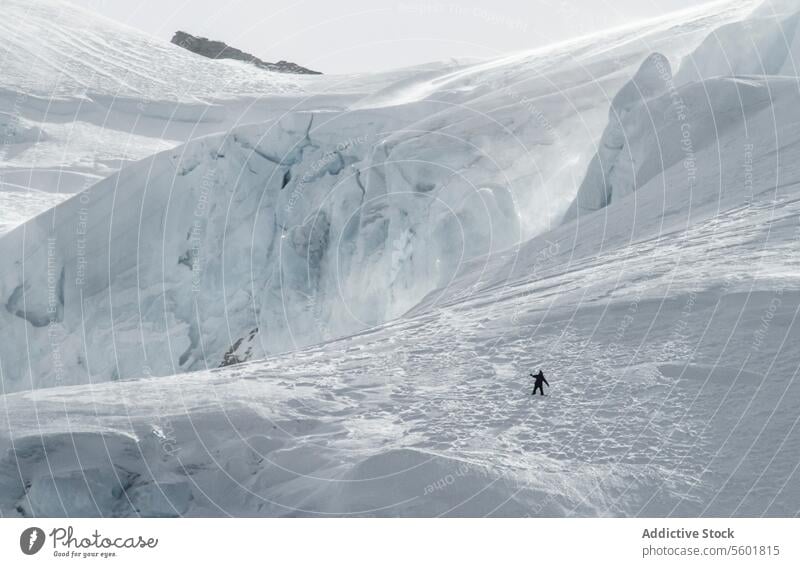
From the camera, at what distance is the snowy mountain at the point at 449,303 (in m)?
10.2

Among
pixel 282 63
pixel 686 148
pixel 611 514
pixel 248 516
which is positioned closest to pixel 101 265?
pixel 686 148

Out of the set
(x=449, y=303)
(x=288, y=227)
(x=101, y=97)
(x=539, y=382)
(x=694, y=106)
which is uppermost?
(x=101, y=97)

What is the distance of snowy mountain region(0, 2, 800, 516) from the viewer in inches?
400

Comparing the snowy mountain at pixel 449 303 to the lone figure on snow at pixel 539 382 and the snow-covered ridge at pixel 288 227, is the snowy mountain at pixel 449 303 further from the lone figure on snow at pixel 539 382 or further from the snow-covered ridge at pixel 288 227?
the lone figure on snow at pixel 539 382

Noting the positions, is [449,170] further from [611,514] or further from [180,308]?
[611,514]

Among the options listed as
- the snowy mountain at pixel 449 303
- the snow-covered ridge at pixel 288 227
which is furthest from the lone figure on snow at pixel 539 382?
the snow-covered ridge at pixel 288 227

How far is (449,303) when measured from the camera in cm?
1678

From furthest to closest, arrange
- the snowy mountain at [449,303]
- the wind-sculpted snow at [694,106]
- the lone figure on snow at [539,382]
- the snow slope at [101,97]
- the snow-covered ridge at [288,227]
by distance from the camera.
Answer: the snow slope at [101,97] → the snow-covered ridge at [288,227] → the wind-sculpted snow at [694,106] → the lone figure on snow at [539,382] → the snowy mountain at [449,303]

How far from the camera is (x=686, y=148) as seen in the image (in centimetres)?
2092

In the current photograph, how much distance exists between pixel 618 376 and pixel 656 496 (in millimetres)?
2540

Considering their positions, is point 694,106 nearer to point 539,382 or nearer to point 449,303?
point 449,303

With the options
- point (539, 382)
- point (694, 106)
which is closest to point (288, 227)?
point (694, 106)

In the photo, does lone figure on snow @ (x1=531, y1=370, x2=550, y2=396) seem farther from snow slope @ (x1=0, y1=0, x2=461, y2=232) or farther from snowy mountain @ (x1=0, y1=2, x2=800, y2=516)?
snow slope @ (x1=0, y1=0, x2=461, y2=232)

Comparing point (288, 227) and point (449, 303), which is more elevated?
point (288, 227)
